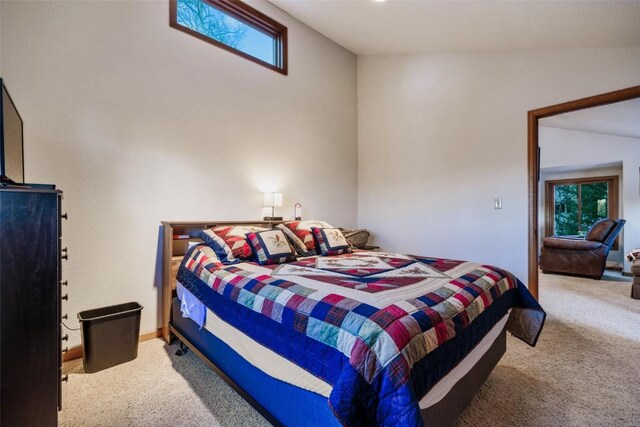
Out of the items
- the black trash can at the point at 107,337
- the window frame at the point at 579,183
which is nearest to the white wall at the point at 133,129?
the black trash can at the point at 107,337

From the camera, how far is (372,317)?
105 centimetres

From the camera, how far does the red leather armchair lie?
4805 mm

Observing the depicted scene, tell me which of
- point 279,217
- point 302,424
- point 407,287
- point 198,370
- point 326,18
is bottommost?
point 198,370

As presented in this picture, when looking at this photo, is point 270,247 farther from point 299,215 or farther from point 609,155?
point 609,155

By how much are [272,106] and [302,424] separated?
3.07 m

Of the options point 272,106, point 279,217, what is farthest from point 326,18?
point 279,217

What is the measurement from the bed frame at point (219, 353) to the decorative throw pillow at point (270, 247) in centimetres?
59

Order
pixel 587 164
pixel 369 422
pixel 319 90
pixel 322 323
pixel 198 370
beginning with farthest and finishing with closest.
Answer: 1. pixel 587 164
2. pixel 319 90
3. pixel 198 370
4. pixel 322 323
5. pixel 369 422

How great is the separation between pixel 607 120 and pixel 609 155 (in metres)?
1.57

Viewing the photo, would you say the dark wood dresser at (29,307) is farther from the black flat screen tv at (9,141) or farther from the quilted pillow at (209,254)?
the quilted pillow at (209,254)

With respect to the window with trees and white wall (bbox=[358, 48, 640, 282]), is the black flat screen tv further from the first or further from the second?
the window with trees

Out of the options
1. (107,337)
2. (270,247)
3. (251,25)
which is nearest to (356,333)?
(270,247)

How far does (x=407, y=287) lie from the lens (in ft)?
4.72

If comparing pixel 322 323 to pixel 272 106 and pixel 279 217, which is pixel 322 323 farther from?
pixel 272 106
